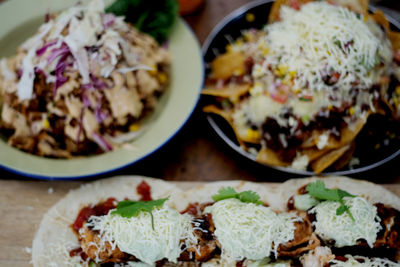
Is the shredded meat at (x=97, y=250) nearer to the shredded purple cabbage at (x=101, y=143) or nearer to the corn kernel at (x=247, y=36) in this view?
the shredded purple cabbage at (x=101, y=143)

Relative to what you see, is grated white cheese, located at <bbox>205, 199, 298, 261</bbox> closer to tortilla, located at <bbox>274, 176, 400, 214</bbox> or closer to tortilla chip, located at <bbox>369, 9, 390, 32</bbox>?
tortilla, located at <bbox>274, 176, 400, 214</bbox>

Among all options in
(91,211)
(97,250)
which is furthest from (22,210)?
(97,250)

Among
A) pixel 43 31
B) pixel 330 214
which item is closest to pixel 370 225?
pixel 330 214

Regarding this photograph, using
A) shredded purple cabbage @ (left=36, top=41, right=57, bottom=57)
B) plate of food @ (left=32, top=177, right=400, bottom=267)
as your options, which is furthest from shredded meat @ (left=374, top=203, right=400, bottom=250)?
shredded purple cabbage @ (left=36, top=41, right=57, bottom=57)

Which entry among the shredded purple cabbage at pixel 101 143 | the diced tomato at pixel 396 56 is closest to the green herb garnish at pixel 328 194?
the diced tomato at pixel 396 56

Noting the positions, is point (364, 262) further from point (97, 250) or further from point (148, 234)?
point (97, 250)

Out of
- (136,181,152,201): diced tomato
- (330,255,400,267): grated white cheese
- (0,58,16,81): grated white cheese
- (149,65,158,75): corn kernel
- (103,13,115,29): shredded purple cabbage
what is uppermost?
(103,13,115,29): shredded purple cabbage

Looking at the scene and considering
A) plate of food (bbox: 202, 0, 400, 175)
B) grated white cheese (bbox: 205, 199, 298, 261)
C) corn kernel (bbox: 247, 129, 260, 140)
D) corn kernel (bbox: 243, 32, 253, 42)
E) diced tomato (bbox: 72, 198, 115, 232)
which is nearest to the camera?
grated white cheese (bbox: 205, 199, 298, 261)
